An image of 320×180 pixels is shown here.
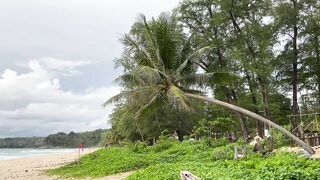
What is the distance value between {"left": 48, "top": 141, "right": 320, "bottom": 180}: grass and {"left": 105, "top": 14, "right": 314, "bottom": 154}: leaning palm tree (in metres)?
2.33

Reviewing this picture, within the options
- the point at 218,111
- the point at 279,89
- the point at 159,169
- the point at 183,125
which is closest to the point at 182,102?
the point at 159,169

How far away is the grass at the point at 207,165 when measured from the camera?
8.39m

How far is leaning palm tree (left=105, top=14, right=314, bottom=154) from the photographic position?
18.2 meters

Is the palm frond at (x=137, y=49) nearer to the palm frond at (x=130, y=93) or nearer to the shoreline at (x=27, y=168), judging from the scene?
the palm frond at (x=130, y=93)

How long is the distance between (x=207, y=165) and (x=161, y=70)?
7280 mm

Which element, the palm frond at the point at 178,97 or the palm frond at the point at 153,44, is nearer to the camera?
the palm frond at the point at 178,97

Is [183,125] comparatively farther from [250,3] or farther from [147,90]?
[147,90]

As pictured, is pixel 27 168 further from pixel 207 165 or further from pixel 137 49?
pixel 207 165

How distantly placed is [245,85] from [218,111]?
8.89 m

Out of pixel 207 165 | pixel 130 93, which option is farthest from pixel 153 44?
pixel 207 165

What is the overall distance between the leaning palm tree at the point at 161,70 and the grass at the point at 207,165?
7.64ft

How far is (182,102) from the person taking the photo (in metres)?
16.6

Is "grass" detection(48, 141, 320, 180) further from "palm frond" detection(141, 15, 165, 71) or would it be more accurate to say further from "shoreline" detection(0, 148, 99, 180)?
"palm frond" detection(141, 15, 165, 71)

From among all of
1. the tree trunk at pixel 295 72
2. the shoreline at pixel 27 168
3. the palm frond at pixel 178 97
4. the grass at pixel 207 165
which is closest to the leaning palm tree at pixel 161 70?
the palm frond at pixel 178 97
